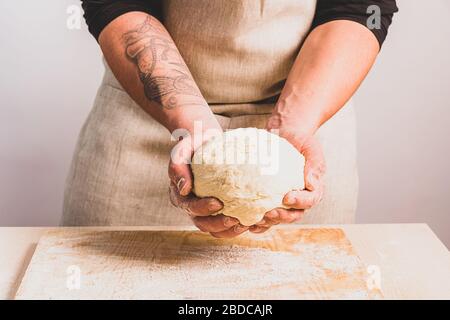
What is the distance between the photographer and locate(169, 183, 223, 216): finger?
1.08 metres

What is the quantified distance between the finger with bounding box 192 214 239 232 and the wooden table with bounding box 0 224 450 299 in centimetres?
19

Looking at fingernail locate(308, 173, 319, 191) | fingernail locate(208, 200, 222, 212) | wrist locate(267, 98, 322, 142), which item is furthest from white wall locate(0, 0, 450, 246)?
fingernail locate(208, 200, 222, 212)

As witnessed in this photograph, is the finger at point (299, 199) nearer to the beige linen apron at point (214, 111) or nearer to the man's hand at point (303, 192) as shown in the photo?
the man's hand at point (303, 192)

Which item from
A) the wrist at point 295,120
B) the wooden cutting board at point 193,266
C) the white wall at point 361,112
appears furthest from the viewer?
the white wall at point 361,112

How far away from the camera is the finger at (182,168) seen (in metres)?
1.10

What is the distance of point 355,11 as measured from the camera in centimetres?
136

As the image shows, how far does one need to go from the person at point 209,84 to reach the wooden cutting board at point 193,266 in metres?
0.14

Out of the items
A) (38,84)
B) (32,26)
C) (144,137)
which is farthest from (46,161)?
(144,137)

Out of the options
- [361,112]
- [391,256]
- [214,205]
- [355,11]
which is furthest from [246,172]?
[361,112]

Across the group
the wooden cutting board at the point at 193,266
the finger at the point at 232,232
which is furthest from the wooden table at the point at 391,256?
the finger at the point at 232,232

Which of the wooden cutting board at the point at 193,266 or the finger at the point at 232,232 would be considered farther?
the finger at the point at 232,232

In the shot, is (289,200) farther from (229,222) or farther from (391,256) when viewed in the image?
(391,256)

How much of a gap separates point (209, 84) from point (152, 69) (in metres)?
0.15
